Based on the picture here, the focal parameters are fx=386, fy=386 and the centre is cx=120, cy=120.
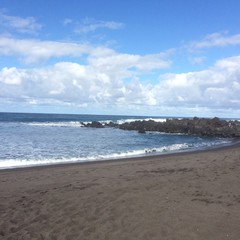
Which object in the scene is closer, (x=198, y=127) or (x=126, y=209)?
(x=126, y=209)

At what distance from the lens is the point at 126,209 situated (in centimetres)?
876

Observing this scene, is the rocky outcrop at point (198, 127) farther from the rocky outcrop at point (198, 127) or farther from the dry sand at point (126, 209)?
the dry sand at point (126, 209)

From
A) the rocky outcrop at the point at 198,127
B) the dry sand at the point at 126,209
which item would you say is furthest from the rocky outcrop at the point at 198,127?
the dry sand at the point at 126,209

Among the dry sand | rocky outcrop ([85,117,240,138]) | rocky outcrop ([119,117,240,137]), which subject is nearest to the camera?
the dry sand

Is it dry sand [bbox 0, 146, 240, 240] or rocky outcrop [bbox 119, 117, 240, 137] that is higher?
rocky outcrop [bbox 119, 117, 240, 137]

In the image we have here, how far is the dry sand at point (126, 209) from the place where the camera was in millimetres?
7473

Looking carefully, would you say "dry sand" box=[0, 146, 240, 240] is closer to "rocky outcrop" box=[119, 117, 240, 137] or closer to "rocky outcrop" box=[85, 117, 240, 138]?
"rocky outcrop" box=[85, 117, 240, 138]

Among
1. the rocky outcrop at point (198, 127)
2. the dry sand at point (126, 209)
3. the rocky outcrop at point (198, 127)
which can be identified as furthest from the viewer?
the rocky outcrop at point (198, 127)

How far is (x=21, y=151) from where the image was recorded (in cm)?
2684

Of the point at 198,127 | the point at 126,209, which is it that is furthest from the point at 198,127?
the point at 126,209

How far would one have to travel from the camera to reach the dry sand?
294 inches

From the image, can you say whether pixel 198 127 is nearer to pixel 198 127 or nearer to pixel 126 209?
pixel 198 127

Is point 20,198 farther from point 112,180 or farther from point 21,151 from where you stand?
point 21,151

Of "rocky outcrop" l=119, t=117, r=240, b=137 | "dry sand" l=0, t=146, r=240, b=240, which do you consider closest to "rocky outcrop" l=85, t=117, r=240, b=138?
"rocky outcrop" l=119, t=117, r=240, b=137
